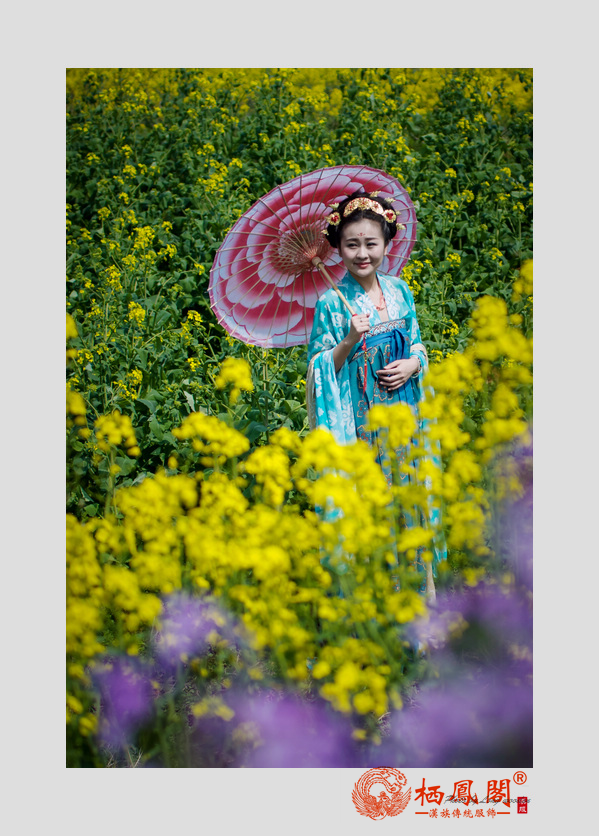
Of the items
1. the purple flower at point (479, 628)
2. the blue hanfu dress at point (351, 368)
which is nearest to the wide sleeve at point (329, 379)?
the blue hanfu dress at point (351, 368)

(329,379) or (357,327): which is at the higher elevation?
(357,327)

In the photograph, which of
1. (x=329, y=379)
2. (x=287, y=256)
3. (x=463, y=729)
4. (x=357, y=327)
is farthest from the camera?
(x=287, y=256)

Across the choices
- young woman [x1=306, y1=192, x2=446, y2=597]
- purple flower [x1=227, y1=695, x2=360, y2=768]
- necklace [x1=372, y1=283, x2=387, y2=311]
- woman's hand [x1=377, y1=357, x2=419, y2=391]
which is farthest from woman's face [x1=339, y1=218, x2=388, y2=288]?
purple flower [x1=227, y1=695, x2=360, y2=768]

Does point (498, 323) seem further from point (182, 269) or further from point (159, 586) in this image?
point (182, 269)

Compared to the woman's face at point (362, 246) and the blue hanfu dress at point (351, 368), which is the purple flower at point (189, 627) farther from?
the woman's face at point (362, 246)

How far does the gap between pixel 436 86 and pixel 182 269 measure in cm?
208

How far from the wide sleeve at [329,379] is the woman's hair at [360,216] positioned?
212 millimetres

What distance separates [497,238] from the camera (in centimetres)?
455

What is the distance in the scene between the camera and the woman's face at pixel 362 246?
265 cm

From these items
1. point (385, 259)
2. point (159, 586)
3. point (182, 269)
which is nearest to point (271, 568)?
point (159, 586)

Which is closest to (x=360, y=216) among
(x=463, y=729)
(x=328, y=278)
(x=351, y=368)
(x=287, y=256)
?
(x=328, y=278)

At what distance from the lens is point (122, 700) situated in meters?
2.46
